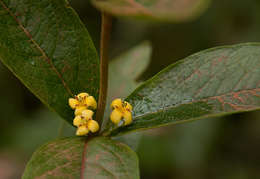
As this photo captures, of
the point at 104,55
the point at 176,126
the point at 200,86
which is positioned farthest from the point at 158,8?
the point at 176,126

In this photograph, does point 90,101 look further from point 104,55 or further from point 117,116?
point 104,55

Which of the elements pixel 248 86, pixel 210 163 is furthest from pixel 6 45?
pixel 210 163

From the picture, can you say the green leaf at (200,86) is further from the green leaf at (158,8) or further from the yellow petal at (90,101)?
the green leaf at (158,8)

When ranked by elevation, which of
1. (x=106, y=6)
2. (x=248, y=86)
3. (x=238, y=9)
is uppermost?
(x=106, y=6)

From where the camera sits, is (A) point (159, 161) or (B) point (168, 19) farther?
(A) point (159, 161)

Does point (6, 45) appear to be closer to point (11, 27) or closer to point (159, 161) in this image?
point (11, 27)

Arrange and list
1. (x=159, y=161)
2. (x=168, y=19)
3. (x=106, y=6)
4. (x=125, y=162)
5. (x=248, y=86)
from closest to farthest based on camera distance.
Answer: (x=168, y=19)
(x=106, y=6)
(x=125, y=162)
(x=248, y=86)
(x=159, y=161)
